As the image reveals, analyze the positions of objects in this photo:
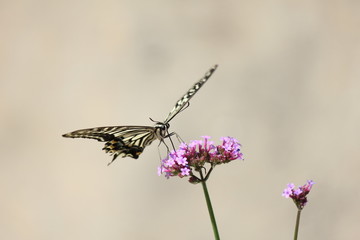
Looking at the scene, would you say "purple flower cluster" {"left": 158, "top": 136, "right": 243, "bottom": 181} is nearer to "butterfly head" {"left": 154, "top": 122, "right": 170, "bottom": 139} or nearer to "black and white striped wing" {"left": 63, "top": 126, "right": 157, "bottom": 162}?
"black and white striped wing" {"left": 63, "top": 126, "right": 157, "bottom": 162}

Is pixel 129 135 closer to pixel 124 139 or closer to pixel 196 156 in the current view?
pixel 124 139

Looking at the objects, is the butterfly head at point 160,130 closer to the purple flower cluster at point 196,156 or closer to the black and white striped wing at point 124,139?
the black and white striped wing at point 124,139

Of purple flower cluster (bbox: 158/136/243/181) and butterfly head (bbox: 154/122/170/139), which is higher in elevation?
butterfly head (bbox: 154/122/170/139)

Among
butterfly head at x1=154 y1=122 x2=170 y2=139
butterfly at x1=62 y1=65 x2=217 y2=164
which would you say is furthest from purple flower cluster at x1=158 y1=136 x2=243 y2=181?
butterfly head at x1=154 y1=122 x2=170 y2=139

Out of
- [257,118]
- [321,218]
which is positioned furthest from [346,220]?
[257,118]

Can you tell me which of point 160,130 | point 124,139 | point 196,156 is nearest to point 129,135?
point 124,139

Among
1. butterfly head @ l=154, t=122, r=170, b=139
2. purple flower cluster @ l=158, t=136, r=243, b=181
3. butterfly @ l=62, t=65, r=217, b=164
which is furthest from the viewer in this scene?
butterfly head @ l=154, t=122, r=170, b=139

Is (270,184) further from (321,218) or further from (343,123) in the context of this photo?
(343,123)
